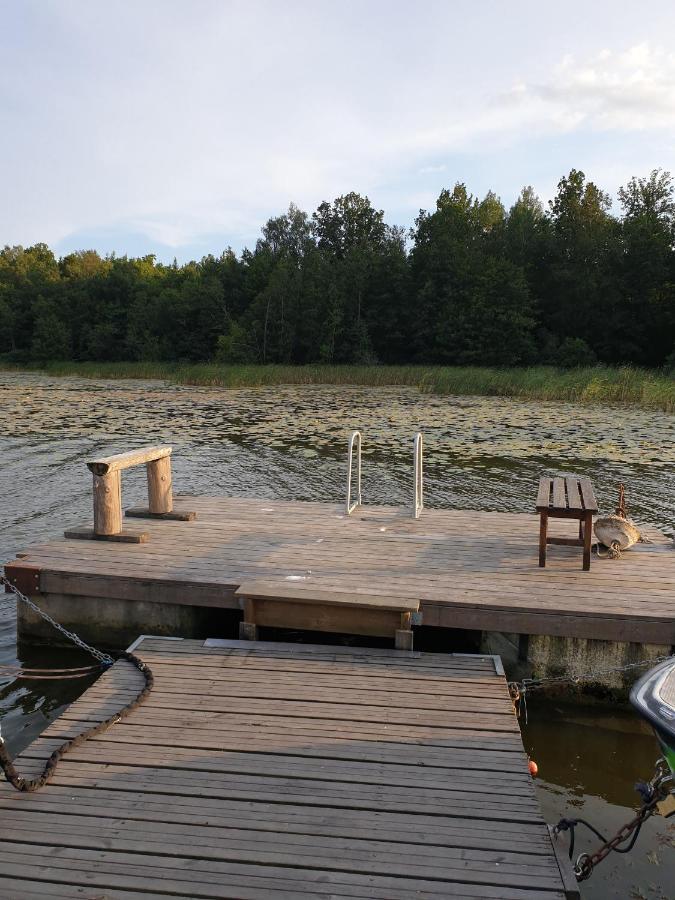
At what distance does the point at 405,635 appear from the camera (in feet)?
14.5

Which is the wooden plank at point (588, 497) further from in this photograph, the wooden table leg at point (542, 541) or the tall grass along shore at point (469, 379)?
the tall grass along shore at point (469, 379)

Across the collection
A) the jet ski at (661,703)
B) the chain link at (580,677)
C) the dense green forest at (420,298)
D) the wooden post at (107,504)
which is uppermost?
the dense green forest at (420,298)

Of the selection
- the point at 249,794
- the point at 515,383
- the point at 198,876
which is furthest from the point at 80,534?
the point at 515,383

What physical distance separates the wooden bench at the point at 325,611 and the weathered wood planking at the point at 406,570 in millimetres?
162

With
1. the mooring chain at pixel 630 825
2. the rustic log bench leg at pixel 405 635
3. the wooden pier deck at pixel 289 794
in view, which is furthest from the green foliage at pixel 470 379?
the mooring chain at pixel 630 825

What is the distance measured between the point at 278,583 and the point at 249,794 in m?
1.90

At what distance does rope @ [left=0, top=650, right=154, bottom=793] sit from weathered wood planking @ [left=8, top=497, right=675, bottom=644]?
0.78 meters

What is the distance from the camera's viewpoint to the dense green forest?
136 feet

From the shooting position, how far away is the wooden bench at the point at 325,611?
443cm

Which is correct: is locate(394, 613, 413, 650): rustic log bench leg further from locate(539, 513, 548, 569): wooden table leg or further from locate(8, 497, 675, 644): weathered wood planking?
locate(539, 513, 548, 569): wooden table leg

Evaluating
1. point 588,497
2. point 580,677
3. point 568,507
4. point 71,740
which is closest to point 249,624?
point 71,740

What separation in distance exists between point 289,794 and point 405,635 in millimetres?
1621

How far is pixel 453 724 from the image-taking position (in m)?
3.56

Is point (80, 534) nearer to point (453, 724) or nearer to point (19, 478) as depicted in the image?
point (453, 724)
